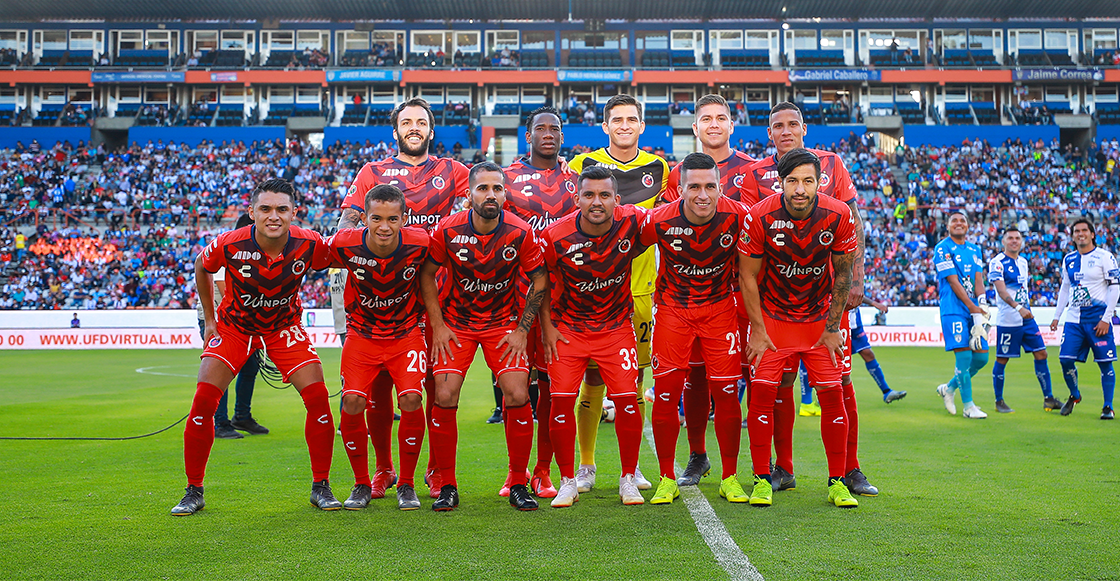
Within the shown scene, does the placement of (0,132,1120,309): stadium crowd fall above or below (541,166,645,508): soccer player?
above

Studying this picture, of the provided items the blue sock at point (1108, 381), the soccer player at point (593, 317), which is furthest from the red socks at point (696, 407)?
the blue sock at point (1108, 381)

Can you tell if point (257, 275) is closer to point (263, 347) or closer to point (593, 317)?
point (263, 347)

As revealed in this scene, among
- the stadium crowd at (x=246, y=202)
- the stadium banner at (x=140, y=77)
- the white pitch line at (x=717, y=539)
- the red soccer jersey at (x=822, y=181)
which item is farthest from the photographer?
the stadium banner at (x=140, y=77)

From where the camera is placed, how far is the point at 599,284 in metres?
5.67

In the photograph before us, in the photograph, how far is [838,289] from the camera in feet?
18.2

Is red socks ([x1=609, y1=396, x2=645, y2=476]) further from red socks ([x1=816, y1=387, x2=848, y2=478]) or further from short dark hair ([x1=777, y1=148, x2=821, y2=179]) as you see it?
short dark hair ([x1=777, y1=148, x2=821, y2=179])

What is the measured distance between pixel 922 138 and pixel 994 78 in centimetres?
617

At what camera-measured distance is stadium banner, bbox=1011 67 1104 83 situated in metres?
42.6

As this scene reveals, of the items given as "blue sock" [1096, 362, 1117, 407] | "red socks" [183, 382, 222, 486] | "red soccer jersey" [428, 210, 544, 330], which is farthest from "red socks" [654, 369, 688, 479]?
"blue sock" [1096, 362, 1117, 407]

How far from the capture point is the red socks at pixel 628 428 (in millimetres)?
5566

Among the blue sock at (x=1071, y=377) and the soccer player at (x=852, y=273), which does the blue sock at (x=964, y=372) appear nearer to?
the blue sock at (x=1071, y=377)

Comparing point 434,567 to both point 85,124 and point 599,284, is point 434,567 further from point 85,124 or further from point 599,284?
point 85,124

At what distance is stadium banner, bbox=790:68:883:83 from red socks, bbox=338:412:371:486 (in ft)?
136

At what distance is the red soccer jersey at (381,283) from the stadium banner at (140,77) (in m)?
43.3
